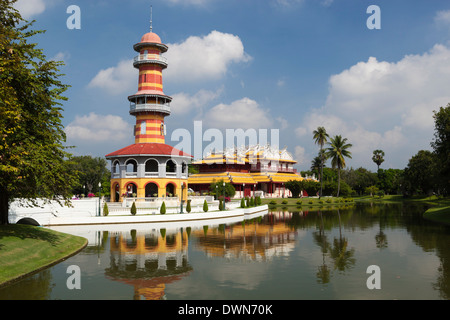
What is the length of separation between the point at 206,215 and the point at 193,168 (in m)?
50.7

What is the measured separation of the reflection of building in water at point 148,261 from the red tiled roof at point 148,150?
2301 centimetres

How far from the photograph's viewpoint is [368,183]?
117500mm

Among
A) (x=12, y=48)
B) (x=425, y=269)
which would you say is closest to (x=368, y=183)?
(x=425, y=269)

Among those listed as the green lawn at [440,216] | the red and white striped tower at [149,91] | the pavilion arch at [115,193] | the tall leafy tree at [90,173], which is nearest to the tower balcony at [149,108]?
the red and white striped tower at [149,91]

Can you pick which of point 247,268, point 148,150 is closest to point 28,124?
point 247,268

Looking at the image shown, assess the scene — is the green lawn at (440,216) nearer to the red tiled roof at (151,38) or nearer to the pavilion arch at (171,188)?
the pavilion arch at (171,188)

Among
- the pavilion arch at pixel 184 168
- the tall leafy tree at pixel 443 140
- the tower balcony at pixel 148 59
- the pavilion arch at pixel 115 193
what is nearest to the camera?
the tall leafy tree at pixel 443 140

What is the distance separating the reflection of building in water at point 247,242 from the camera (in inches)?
834

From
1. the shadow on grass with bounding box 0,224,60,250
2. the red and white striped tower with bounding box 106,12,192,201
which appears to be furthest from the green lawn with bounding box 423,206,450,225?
the shadow on grass with bounding box 0,224,60,250

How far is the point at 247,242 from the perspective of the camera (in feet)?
84.5

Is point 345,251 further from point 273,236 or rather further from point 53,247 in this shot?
point 53,247

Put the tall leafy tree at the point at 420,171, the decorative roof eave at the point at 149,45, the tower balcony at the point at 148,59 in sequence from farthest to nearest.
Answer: the tall leafy tree at the point at 420,171, the decorative roof eave at the point at 149,45, the tower balcony at the point at 148,59

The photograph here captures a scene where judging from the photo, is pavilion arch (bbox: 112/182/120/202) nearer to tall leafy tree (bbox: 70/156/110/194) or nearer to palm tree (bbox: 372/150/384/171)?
tall leafy tree (bbox: 70/156/110/194)

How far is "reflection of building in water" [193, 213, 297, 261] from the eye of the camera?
834 inches
